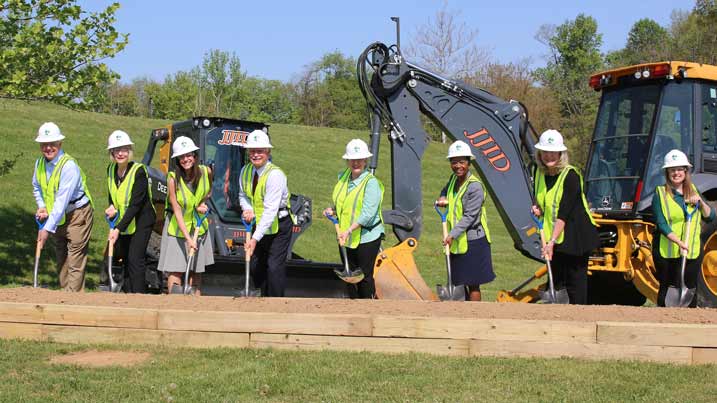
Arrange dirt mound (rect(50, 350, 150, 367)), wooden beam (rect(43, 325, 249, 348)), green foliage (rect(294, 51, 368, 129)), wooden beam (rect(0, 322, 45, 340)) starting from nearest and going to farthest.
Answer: dirt mound (rect(50, 350, 150, 367)) < wooden beam (rect(43, 325, 249, 348)) < wooden beam (rect(0, 322, 45, 340)) < green foliage (rect(294, 51, 368, 129))

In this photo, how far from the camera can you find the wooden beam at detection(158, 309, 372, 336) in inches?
287

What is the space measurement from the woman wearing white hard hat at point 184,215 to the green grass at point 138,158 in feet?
18.5

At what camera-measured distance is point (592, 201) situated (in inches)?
420

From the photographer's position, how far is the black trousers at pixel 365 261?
9188 millimetres

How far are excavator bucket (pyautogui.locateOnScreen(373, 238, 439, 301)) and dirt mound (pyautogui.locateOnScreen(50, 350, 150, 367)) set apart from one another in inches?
128

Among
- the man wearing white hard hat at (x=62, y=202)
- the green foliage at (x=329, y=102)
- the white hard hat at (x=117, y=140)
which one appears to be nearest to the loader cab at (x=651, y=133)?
the white hard hat at (x=117, y=140)

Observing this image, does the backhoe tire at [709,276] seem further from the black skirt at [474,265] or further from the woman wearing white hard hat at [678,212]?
the black skirt at [474,265]

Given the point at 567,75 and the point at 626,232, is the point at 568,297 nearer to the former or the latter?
the point at 626,232

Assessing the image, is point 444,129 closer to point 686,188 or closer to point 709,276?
point 686,188

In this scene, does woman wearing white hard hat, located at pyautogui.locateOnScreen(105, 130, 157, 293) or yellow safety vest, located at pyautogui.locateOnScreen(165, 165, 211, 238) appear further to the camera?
woman wearing white hard hat, located at pyautogui.locateOnScreen(105, 130, 157, 293)

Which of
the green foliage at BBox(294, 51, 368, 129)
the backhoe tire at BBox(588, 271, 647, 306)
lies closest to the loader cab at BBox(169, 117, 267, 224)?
the backhoe tire at BBox(588, 271, 647, 306)

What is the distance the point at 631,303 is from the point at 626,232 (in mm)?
1744

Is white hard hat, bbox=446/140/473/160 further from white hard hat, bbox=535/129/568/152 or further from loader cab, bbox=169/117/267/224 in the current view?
loader cab, bbox=169/117/267/224

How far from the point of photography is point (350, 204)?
916cm
